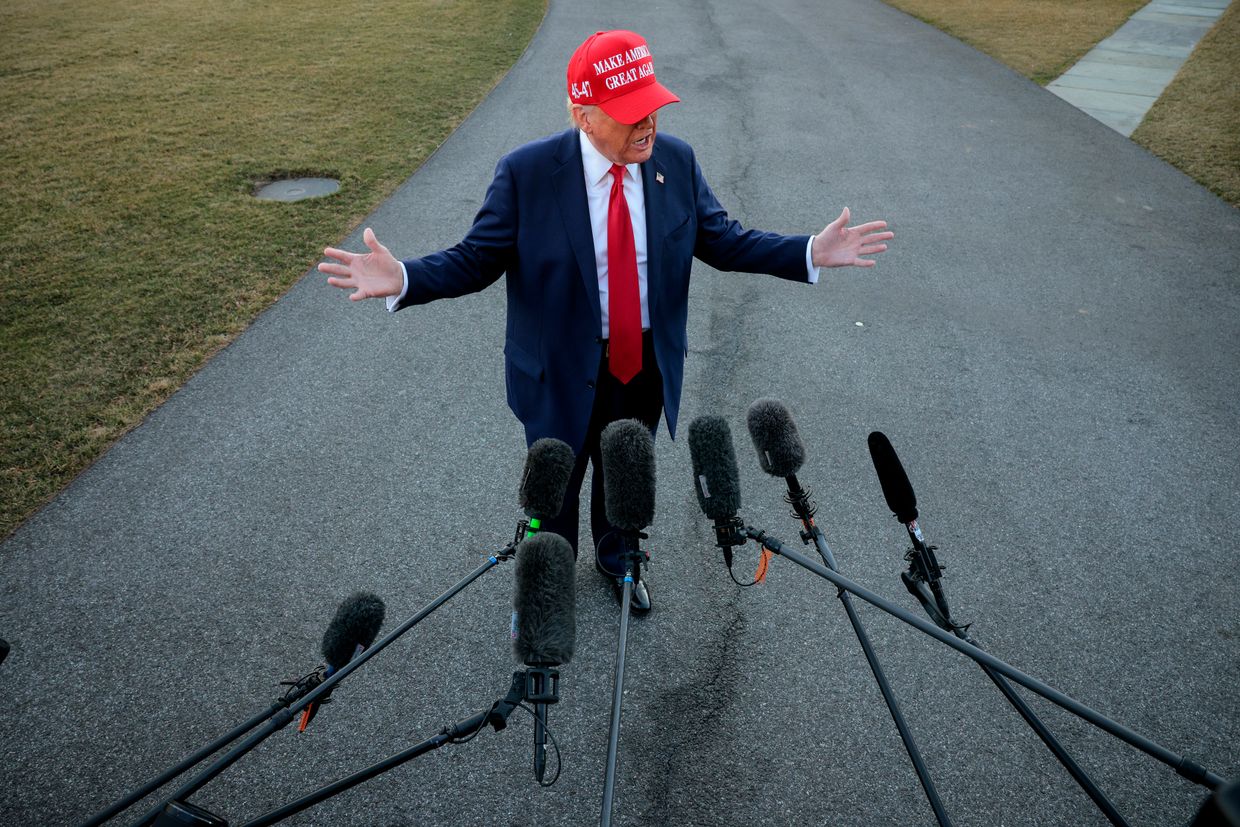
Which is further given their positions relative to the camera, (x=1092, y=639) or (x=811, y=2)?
(x=811, y=2)

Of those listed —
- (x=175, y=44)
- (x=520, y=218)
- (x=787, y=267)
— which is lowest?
(x=175, y=44)

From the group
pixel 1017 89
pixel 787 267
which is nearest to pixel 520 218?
pixel 787 267

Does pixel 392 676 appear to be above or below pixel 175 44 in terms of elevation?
below

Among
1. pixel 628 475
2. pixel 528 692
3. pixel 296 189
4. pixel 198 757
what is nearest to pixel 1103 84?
pixel 296 189

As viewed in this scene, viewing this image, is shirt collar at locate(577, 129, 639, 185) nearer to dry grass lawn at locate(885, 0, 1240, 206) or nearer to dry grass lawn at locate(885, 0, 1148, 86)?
dry grass lawn at locate(885, 0, 1240, 206)

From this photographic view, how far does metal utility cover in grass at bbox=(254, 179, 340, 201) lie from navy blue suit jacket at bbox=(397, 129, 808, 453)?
5.41 metres

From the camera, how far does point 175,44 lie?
39.3ft

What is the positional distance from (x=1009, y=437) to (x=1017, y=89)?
8.25 metres

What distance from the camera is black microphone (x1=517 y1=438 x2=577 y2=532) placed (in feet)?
7.55

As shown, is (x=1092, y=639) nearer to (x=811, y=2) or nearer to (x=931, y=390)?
(x=931, y=390)

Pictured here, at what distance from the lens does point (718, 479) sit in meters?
2.20

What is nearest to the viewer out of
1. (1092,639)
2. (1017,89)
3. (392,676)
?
(392,676)

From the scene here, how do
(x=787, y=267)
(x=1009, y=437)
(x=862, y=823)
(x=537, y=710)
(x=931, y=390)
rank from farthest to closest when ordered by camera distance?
(x=931, y=390), (x=1009, y=437), (x=787, y=267), (x=862, y=823), (x=537, y=710)

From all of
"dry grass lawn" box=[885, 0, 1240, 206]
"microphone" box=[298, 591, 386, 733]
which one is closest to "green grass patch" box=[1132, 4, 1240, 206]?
"dry grass lawn" box=[885, 0, 1240, 206]
